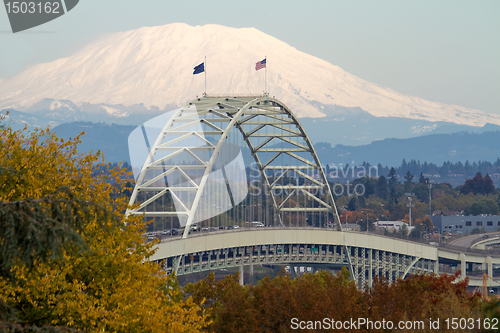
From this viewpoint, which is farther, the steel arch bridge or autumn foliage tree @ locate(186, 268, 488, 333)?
the steel arch bridge

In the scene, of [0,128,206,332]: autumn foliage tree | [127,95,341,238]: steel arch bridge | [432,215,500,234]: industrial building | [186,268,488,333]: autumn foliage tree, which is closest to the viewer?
[0,128,206,332]: autumn foliage tree

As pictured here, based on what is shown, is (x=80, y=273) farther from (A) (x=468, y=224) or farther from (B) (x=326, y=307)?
(A) (x=468, y=224)

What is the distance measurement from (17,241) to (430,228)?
7094 inches

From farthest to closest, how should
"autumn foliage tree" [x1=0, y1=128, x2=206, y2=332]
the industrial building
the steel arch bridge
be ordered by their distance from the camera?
the industrial building → the steel arch bridge → "autumn foliage tree" [x1=0, y1=128, x2=206, y2=332]

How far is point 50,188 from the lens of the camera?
22141 millimetres

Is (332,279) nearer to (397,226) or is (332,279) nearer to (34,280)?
(34,280)

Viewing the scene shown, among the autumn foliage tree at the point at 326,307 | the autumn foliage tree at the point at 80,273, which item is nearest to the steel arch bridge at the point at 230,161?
the autumn foliage tree at the point at 326,307

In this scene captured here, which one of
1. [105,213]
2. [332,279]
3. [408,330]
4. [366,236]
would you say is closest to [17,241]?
[105,213]

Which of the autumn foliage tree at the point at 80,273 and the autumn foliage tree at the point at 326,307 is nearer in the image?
the autumn foliage tree at the point at 80,273

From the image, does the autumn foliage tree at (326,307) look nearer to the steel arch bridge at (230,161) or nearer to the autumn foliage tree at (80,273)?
the autumn foliage tree at (80,273)

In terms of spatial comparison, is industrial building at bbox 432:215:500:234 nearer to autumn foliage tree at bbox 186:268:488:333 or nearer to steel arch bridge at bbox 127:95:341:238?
steel arch bridge at bbox 127:95:341:238

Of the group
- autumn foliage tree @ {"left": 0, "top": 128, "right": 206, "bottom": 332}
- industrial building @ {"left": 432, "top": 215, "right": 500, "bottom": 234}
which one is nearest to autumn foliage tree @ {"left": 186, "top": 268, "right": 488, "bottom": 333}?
autumn foliage tree @ {"left": 0, "top": 128, "right": 206, "bottom": 332}

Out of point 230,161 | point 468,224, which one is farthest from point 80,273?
point 468,224

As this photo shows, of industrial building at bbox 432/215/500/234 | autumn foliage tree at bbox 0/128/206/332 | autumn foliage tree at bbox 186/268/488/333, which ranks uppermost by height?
autumn foliage tree at bbox 0/128/206/332
